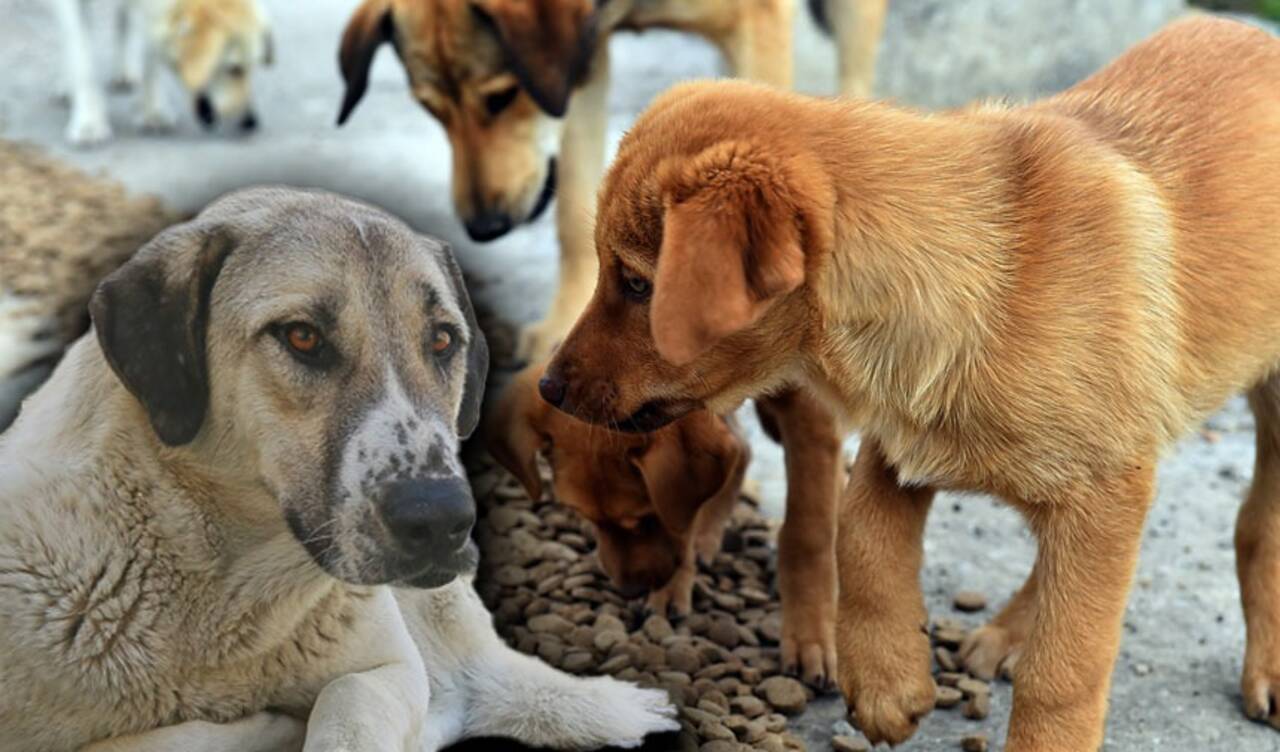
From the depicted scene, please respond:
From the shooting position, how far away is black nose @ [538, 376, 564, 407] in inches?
150

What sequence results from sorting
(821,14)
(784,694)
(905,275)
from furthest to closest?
(821,14)
(784,694)
(905,275)

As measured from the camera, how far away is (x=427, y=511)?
123 inches

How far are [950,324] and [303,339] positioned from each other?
1.36 m

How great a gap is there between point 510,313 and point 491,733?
3.41m

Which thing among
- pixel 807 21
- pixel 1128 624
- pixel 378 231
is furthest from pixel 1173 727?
pixel 807 21

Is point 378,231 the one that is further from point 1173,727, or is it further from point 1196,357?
point 1173,727

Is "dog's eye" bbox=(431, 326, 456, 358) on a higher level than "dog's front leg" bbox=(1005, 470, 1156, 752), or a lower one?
higher

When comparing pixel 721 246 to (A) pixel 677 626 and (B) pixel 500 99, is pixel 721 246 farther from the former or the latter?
(B) pixel 500 99

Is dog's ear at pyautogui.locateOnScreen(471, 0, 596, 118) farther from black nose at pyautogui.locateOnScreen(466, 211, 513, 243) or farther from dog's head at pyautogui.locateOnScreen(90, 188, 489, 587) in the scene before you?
dog's head at pyautogui.locateOnScreen(90, 188, 489, 587)

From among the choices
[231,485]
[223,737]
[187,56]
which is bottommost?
[223,737]

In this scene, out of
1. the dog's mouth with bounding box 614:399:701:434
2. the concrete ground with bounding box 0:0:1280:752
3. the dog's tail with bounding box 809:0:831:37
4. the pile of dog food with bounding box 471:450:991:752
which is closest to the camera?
the dog's mouth with bounding box 614:399:701:434

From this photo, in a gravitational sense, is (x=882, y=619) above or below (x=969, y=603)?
above

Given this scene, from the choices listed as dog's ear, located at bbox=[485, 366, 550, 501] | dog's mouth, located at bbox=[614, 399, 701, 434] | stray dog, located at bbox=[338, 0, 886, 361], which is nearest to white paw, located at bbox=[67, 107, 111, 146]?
stray dog, located at bbox=[338, 0, 886, 361]

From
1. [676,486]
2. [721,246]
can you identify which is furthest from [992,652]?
[721,246]
